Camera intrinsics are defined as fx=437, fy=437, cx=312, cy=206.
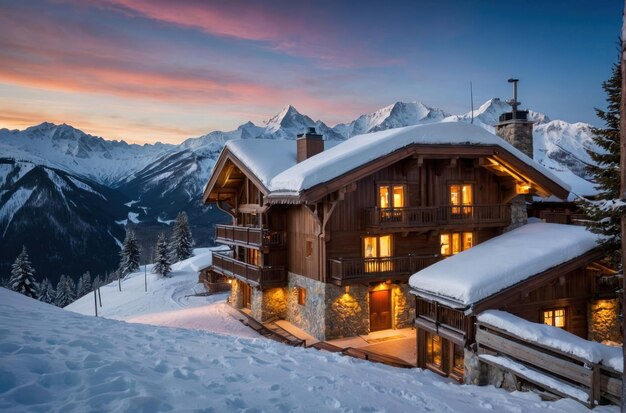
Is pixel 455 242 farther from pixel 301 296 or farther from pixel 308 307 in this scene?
pixel 301 296

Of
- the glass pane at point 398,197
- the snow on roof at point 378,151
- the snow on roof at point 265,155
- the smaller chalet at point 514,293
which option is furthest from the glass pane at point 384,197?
the snow on roof at point 265,155

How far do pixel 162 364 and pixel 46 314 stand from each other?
5288 millimetres

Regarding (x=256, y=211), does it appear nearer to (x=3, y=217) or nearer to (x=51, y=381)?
(x=51, y=381)

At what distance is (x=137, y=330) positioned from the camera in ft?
37.4

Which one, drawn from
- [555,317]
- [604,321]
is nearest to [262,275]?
[555,317]

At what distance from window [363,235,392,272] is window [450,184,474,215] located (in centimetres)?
391

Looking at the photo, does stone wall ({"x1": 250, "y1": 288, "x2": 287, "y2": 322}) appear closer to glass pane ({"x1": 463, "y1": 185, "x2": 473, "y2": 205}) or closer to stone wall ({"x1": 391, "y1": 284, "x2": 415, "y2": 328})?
stone wall ({"x1": 391, "y1": 284, "x2": 415, "y2": 328})

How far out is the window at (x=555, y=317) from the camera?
15812mm

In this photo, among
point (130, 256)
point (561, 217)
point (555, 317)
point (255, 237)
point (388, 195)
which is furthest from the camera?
point (130, 256)

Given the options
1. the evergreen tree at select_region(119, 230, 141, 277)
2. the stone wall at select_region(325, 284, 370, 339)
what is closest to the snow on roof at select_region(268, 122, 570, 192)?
the stone wall at select_region(325, 284, 370, 339)

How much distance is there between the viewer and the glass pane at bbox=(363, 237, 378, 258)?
70.2ft

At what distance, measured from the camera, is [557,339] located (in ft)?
36.0

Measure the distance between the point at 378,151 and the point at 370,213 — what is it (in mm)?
2899

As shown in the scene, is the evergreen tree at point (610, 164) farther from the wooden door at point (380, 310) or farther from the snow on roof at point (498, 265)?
the wooden door at point (380, 310)
